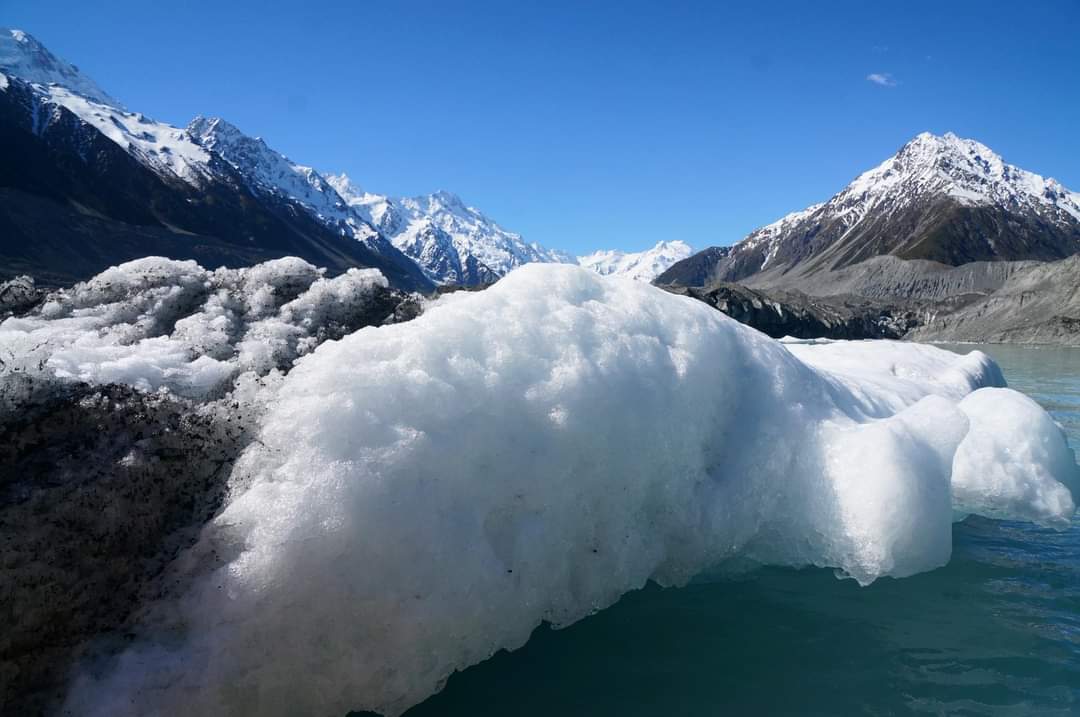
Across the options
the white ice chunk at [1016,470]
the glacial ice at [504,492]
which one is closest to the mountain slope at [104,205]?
the glacial ice at [504,492]

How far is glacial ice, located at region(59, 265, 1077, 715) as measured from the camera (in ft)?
9.00

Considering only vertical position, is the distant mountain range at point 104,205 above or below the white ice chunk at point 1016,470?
above

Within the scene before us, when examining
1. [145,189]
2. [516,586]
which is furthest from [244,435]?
[145,189]

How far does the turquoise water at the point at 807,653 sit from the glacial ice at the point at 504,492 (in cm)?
24

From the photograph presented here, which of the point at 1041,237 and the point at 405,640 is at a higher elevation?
the point at 1041,237

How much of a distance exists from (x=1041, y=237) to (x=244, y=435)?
236 metres

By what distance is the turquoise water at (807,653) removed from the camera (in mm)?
3223

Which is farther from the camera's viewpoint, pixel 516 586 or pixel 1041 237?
pixel 1041 237

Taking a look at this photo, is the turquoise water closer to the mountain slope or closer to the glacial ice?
the glacial ice

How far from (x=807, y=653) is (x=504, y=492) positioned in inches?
78.5

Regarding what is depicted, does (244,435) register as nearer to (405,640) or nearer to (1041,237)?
(405,640)

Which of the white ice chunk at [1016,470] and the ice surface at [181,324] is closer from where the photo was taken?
the ice surface at [181,324]

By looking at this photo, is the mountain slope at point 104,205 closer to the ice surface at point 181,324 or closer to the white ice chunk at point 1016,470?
the ice surface at point 181,324

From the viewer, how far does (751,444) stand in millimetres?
4527
